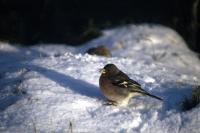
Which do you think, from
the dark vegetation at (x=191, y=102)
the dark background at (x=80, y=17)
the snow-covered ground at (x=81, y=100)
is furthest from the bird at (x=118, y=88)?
the dark background at (x=80, y=17)

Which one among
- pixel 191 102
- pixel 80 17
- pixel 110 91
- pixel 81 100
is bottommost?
pixel 80 17

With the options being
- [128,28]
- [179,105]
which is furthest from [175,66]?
[179,105]

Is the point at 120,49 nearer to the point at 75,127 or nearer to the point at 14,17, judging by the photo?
the point at 14,17

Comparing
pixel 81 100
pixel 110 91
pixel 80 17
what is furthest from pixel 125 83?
pixel 80 17

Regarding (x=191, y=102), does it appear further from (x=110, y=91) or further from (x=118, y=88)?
(x=110, y=91)

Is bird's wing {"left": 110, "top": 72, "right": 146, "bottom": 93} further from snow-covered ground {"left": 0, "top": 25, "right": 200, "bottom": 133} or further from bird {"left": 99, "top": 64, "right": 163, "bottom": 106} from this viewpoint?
snow-covered ground {"left": 0, "top": 25, "right": 200, "bottom": 133}

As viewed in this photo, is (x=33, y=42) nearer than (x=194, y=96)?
No

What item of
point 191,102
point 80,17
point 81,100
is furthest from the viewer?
point 80,17
